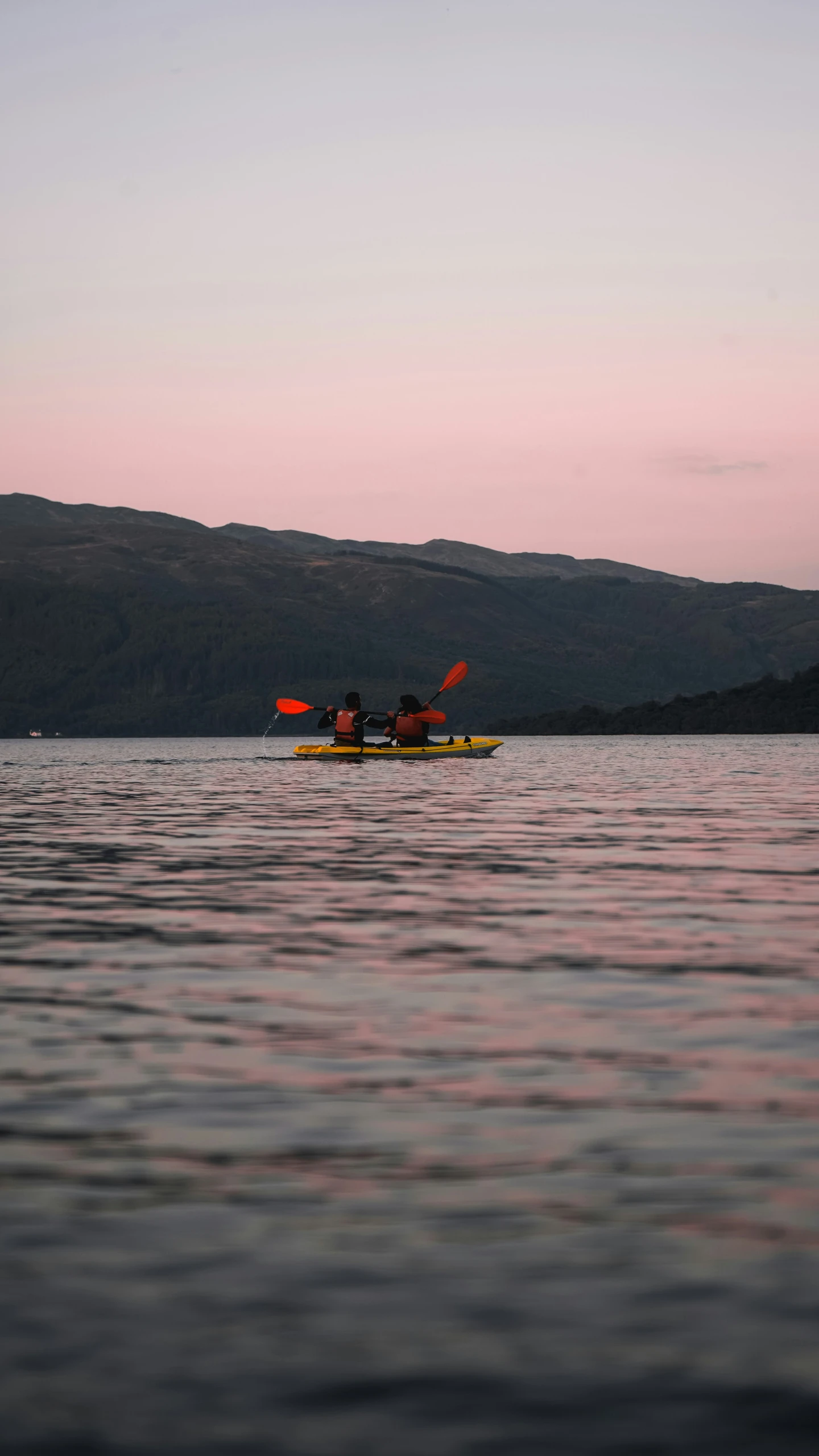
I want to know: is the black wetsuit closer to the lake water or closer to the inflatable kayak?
the inflatable kayak

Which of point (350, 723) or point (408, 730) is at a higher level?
point (350, 723)

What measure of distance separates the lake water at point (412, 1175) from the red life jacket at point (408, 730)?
150 ft

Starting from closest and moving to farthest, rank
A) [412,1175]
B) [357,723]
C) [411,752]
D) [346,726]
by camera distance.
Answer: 1. [412,1175]
2. [357,723]
3. [346,726]
4. [411,752]

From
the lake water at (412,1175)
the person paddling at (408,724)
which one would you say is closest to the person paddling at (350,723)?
the person paddling at (408,724)

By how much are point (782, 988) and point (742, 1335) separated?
7.73 m

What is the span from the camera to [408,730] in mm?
66562

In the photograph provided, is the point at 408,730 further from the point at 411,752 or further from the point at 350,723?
the point at 350,723

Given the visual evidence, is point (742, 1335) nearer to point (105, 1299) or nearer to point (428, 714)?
point (105, 1299)

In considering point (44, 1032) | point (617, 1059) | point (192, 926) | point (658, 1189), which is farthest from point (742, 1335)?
point (192, 926)

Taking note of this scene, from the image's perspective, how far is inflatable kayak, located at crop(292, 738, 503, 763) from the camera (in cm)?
6788

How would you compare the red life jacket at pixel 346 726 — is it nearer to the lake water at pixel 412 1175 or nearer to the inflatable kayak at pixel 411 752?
the inflatable kayak at pixel 411 752

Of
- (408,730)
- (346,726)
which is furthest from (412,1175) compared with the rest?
(346,726)

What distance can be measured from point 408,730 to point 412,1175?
5862cm

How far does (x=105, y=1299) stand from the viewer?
622cm
